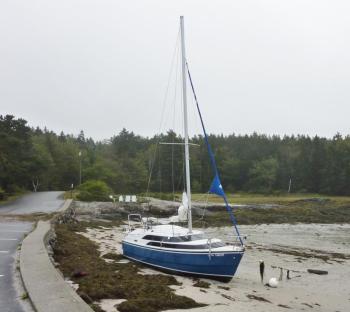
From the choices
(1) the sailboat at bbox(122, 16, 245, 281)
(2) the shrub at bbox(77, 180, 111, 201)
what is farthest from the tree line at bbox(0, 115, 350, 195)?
(1) the sailboat at bbox(122, 16, 245, 281)

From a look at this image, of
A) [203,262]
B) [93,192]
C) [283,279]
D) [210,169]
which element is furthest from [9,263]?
[210,169]

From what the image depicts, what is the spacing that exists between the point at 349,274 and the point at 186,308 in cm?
1445

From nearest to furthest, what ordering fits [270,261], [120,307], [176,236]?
[120,307], [176,236], [270,261]

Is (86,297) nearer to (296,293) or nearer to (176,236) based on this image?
(176,236)

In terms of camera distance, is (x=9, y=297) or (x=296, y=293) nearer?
(x=9, y=297)

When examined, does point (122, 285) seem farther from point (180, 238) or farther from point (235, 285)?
point (235, 285)

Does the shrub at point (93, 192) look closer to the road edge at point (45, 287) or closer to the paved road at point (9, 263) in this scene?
the paved road at point (9, 263)

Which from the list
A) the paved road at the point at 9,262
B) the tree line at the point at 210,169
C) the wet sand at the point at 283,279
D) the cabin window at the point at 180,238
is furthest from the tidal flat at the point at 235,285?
the tree line at the point at 210,169

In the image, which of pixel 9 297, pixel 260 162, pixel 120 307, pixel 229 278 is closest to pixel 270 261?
pixel 229 278

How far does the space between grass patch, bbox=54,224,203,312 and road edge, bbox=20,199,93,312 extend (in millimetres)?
938

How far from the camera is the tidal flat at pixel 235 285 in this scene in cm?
1363

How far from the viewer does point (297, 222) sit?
58594 millimetres

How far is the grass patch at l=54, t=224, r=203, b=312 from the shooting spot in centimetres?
1287

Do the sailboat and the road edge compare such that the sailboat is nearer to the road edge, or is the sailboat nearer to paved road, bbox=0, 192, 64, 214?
the road edge
